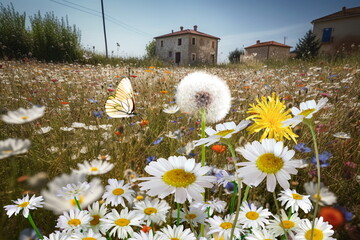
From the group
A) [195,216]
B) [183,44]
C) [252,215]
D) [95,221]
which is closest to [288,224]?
[252,215]

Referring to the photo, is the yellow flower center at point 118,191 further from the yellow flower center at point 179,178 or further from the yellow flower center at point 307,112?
the yellow flower center at point 307,112

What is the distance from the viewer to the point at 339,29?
26406mm

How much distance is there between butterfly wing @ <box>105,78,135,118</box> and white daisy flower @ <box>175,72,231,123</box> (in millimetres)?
908

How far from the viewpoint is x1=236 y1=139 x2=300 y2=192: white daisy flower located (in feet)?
1.89

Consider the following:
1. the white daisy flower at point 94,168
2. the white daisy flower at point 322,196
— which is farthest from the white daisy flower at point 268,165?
the white daisy flower at point 94,168

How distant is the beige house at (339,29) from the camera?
82.3 feet

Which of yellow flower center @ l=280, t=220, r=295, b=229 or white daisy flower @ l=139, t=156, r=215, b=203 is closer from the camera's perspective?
white daisy flower @ l=139, t=156, r=215, b=203

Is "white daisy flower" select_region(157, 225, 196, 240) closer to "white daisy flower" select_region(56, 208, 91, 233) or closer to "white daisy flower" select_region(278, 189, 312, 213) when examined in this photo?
"white daisy flower" select_region(56, 208, 91, 233)

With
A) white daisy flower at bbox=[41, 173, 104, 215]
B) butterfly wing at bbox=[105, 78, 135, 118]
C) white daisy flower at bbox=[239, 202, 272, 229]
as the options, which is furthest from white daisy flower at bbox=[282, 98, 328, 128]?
butterfly wing at bbox=[105, 78, 135, 118]

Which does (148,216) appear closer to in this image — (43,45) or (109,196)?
(109,196)

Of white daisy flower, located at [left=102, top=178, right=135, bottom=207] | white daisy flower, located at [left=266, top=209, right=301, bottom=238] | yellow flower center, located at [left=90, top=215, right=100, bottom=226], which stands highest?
white daisy flower, located at [left=102, top=178, right=135, bottom=207]

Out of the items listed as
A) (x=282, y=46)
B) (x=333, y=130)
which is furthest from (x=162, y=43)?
(x=333, y=130)

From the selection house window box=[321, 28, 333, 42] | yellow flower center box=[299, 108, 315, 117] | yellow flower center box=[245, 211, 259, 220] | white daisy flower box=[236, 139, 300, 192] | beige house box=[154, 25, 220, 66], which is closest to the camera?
white daisy flower box=[236, 139, 300, 192]

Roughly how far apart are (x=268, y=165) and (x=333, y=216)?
709 mm
